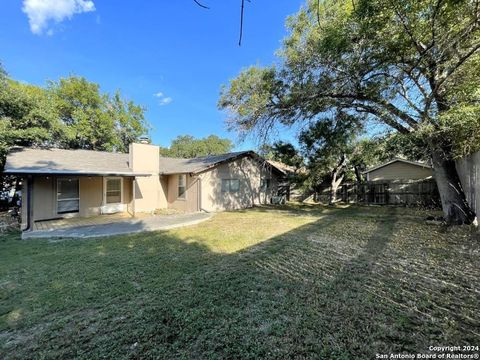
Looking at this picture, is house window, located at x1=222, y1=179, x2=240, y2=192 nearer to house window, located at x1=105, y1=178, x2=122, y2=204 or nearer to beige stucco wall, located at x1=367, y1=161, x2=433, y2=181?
house window, located at x1=105, y1=178, x2=122, y2=204

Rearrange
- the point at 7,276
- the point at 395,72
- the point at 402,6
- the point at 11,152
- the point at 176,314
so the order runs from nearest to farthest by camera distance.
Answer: the point at 176,314
the point at 7,276
the point at 402,6
the point at 395,72
the point at 11,152

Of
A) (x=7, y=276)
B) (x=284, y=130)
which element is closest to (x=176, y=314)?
(x=7, y=276)

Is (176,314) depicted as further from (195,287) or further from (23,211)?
(23,211)

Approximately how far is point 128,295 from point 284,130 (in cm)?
893

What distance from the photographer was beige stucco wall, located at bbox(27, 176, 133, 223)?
961 centimetres

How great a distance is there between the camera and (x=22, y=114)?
11078 millimetres

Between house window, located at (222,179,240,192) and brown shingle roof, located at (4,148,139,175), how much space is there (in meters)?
5.32

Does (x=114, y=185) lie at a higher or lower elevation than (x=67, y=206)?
higher

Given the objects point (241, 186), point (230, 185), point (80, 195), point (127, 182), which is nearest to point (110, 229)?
point (80, 195)

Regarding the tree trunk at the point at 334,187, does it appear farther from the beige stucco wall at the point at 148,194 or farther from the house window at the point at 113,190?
the house window at the point at 113,190

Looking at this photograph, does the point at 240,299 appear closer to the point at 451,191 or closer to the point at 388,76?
the point at 451,191

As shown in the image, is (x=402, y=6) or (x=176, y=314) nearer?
(x=176, y=314)

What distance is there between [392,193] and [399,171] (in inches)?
156

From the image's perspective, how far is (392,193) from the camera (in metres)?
16.0
